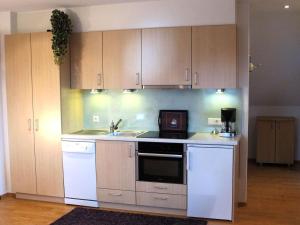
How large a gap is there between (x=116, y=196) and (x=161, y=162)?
2.40 feet

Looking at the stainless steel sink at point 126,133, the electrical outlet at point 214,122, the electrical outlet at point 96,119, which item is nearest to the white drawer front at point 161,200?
the stainless steel sink at point 126,133

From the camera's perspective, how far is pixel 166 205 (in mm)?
3943

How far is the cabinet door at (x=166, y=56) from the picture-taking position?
3973 millimetres

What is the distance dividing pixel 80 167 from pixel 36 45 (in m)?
1.62

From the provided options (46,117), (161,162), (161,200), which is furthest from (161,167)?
(46,117)

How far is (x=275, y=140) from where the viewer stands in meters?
6.18

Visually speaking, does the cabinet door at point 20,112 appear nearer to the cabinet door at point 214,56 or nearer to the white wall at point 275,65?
the cabinet door at point 214,56

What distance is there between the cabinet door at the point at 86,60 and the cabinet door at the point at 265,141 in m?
→ 3.34

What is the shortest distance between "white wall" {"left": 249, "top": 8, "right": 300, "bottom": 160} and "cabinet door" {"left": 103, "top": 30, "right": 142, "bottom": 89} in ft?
6.35

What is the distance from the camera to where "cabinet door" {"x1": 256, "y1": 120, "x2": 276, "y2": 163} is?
243 inches

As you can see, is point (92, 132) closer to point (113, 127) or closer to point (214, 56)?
point (113, 127)

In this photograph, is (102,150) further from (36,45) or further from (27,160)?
(36,45)

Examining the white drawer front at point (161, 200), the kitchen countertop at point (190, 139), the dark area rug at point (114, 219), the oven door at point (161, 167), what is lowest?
the dark area rug at point (114, 219)

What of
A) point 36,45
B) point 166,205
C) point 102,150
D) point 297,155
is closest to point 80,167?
point 102,150
